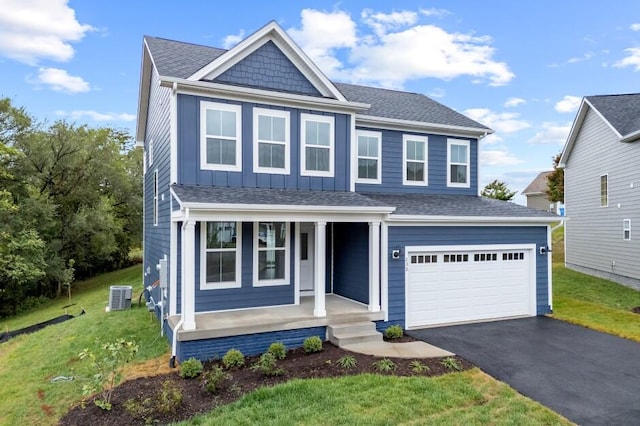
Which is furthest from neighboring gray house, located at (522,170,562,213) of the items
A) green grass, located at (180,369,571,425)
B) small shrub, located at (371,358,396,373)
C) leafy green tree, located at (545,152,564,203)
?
green grass, located at (180,369,571,425)

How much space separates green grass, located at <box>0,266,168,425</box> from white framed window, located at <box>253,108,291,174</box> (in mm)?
4528

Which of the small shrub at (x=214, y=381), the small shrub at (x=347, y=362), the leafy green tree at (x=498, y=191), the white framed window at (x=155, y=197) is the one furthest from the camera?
the leafy green tree at (x=498, y=191)

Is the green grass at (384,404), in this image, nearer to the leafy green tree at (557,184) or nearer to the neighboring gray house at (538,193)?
the leafy green tree at (557,184)

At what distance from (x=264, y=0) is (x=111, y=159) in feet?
45.3

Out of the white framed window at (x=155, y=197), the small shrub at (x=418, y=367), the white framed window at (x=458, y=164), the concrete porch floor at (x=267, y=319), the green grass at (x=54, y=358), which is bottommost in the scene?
the green grass at (x=54, y=358)

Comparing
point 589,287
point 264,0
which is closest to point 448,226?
point 589,287

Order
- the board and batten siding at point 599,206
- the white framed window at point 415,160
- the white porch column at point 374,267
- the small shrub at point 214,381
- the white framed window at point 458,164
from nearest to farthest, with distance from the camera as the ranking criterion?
the small shrub at point 214,381 → the white porch column at point 374,267 → the white framed window at point 415,160 → the white framed window at point 458,164 → the board and batten siding at point 599,206

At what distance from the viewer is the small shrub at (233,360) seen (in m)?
7.11

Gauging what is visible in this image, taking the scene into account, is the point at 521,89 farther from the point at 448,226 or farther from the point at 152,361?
the point at 152,361

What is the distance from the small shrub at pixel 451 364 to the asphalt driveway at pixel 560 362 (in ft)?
1.45

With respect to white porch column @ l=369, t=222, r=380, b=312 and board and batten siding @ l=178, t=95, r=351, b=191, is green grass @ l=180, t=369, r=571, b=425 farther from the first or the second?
board and batten siding @ l=178, t=95, r=351, b=191

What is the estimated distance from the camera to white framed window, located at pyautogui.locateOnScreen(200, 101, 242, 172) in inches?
352

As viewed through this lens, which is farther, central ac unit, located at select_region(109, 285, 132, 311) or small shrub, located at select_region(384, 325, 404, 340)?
central ac unit, located at select_region(109, 285, 132, 311)

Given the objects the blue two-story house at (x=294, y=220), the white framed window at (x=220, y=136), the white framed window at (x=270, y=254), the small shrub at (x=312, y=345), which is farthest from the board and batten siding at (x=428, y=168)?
the small shrub at (x=312, y=345)
